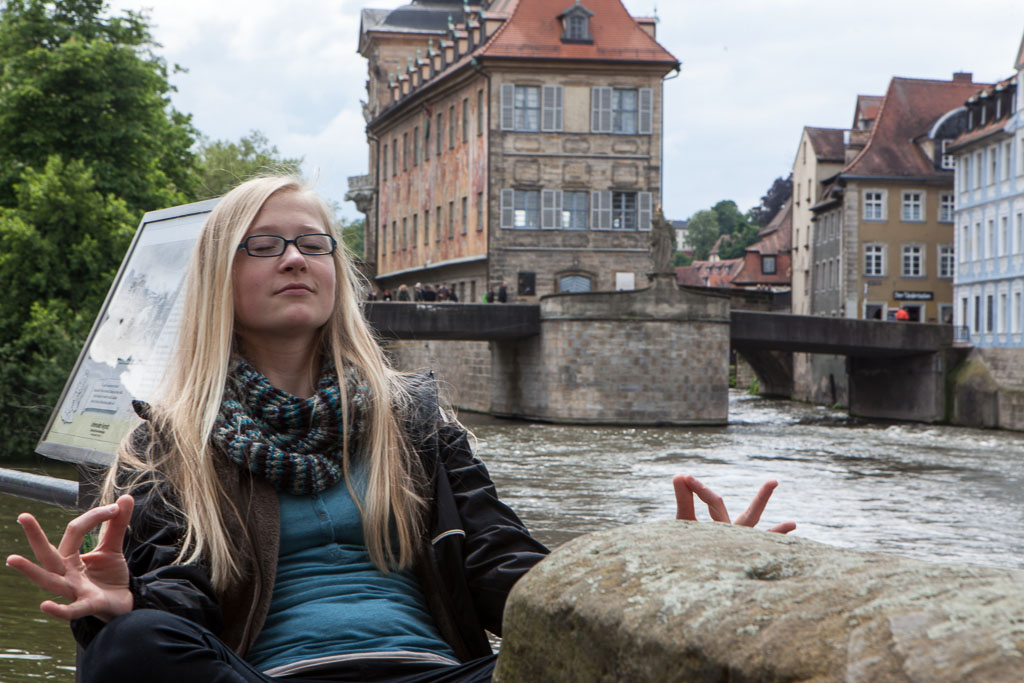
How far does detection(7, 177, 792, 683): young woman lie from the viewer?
7.63 feet

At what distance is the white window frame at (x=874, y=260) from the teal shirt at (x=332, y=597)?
4780cm

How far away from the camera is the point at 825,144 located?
5447 centimetres

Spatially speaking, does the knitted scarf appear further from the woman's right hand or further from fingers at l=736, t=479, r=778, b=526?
fingers at l=736, t=479, r=778, b=526

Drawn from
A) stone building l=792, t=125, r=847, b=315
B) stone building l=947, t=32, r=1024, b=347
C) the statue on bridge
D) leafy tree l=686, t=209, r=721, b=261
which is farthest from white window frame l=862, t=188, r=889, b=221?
leafy tree l=686, t=209, r=721, b=261

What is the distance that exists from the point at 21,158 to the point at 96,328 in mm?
19513

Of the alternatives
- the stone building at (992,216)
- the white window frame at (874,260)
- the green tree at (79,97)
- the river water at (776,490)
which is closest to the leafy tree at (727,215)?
the white window frame at (874,260)

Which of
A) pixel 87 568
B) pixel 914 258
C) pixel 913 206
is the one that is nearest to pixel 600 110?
pixel 913 206

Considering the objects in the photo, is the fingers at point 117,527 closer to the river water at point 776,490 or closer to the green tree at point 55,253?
the river water at point 776,490

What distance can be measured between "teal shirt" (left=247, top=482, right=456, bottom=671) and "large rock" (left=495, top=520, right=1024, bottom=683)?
63cm

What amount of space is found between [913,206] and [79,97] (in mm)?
33602

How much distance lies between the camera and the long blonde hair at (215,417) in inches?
94.3

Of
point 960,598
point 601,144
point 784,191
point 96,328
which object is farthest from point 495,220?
point 784,191

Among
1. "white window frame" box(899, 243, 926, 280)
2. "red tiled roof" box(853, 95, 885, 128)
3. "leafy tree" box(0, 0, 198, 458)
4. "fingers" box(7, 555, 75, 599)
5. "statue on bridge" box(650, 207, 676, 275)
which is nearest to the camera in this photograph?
"fingers" box(7, 555, 75, 599)

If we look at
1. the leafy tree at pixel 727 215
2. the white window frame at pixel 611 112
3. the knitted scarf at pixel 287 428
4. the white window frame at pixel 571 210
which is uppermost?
the leafy tree at pixel 727 215
